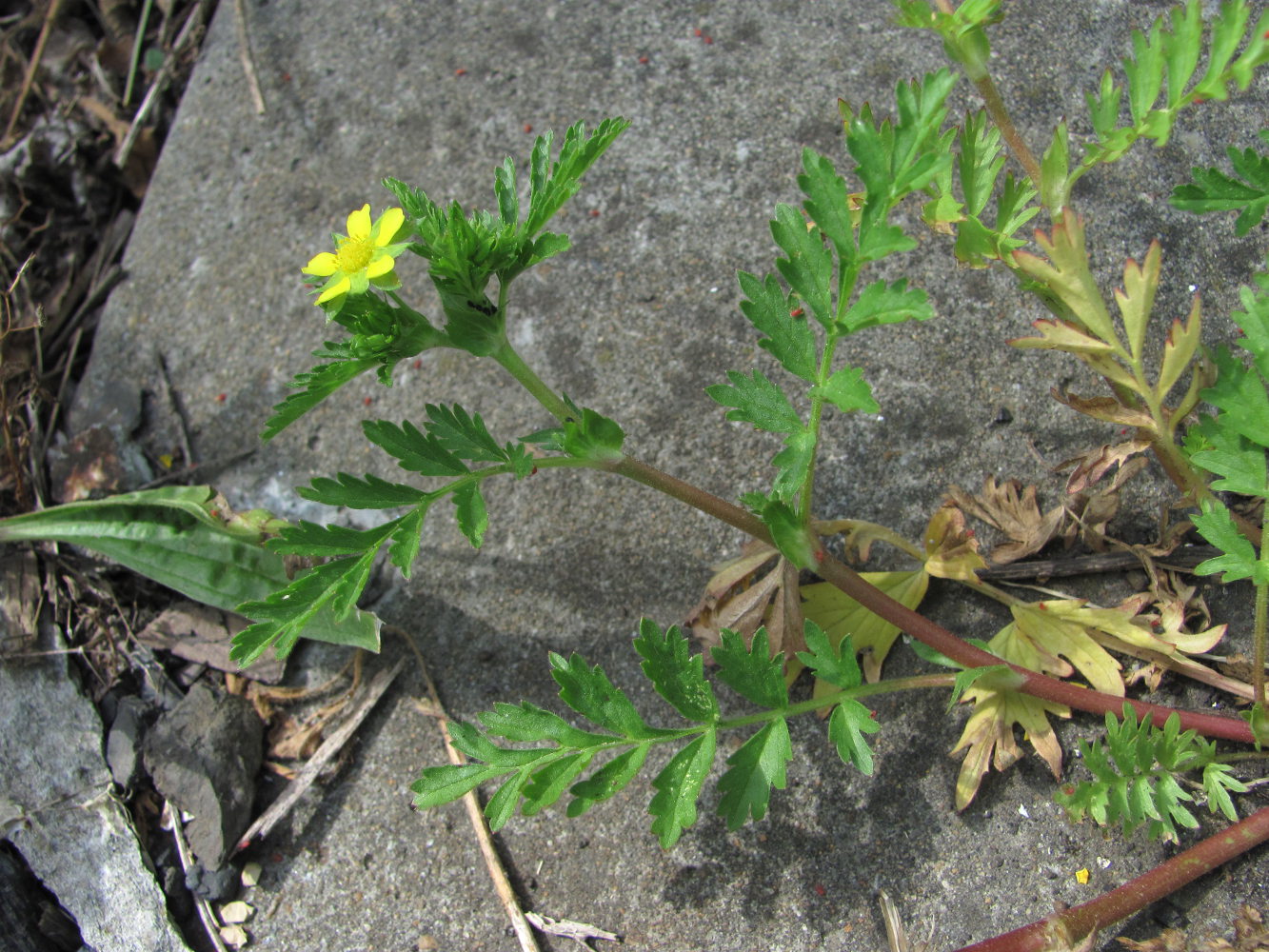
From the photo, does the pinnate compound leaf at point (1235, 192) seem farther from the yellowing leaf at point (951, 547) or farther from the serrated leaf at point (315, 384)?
the serrated leaf at point (315, 384)

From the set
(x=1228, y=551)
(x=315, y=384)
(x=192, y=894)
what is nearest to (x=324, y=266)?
(x=315, y=384)

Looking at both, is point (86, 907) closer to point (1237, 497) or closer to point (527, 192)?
point (527, 192)

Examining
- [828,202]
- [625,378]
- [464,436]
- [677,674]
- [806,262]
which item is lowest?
[677,674]

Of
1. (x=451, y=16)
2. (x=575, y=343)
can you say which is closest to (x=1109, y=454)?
(x=575, y=343)

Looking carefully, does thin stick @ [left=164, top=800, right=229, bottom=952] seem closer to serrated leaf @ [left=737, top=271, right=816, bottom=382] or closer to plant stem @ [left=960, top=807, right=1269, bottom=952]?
plant stem @ [left=960, top=807, right=1269, bottom=952]

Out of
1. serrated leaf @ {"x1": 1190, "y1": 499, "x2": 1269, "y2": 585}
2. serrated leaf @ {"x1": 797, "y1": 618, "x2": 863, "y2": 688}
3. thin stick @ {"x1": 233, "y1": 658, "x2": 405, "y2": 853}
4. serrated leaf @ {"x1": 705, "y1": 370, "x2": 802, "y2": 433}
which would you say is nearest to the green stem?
serrated leaf @ {"x1": 1190, "y1": 499, "x2": 1269, "y2": 585}

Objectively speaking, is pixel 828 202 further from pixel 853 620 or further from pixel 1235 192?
pixel 853 620
